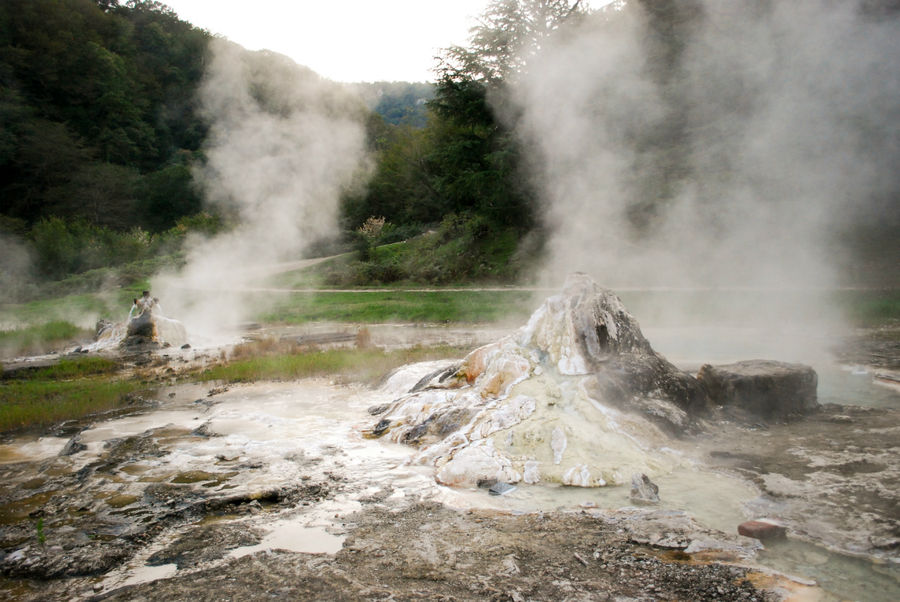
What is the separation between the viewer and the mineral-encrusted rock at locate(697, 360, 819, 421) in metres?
6.02

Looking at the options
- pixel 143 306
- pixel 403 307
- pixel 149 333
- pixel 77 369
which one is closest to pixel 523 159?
pixel 403 307

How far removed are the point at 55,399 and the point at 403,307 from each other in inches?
373

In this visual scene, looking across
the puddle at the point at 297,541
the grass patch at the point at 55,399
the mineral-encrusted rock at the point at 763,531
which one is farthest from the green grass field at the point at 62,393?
the mineral-encrusted rock at the point at 763,531

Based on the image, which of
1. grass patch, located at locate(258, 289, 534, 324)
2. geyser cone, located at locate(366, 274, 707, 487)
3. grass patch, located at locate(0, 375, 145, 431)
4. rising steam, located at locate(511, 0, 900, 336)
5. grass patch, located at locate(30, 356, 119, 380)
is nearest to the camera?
geyser cone, located at locate(366, 274, 707, 487)

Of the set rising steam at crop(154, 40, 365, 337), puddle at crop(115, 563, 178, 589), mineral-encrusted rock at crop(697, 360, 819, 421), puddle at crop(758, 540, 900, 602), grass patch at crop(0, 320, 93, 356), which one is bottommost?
grass patch at crop(0, 320, 93, 356)

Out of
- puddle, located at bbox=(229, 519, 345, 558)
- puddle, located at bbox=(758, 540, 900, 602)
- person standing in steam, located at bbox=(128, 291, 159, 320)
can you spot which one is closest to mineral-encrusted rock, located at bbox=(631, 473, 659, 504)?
puddle, located at bbox=(758, 540, 900, 602)

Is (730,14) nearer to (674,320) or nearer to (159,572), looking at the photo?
(674,320)

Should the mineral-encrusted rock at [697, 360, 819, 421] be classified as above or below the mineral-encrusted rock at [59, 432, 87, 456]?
above

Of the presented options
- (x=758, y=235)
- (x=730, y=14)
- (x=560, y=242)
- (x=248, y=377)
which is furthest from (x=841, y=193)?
(x=248, y=377)

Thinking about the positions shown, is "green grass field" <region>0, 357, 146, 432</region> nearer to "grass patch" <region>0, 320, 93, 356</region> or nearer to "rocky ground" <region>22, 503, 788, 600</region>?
"grass patch" <region>0, 320, 93, 356</region>

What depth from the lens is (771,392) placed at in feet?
19.7

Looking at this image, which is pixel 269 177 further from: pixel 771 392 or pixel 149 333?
pixel 771 392

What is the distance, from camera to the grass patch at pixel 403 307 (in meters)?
15.1

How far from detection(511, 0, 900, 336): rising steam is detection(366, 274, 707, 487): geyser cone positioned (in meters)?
9.20
